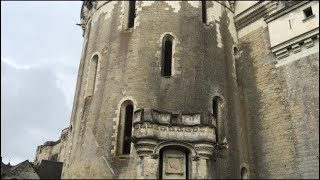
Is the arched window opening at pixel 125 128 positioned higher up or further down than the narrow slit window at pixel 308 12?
further down

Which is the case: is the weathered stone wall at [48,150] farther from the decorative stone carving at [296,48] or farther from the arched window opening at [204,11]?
the decorative stone carving at [296,48]

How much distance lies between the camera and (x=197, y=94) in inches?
622

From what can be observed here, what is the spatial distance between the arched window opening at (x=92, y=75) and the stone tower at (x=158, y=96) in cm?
5

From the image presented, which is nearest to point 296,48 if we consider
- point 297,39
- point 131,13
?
point 297,39

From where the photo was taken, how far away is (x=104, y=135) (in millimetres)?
15391

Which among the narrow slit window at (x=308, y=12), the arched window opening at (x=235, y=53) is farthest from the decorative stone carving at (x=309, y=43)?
the arched window opening at (x=235, y=53)

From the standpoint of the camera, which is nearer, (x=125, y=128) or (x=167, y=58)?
(x=125, y=128)

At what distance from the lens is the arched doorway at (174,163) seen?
13.5 meters

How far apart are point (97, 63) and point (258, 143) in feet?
26.2

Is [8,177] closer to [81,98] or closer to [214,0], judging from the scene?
[81,98]

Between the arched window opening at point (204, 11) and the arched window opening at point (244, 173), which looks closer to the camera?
the arched window opening at point (244, 173)

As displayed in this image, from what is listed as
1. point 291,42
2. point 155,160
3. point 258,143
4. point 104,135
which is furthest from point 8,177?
point 291,42

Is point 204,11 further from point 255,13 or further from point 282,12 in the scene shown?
point 282,12

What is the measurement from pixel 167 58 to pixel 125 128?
12.1 feet
